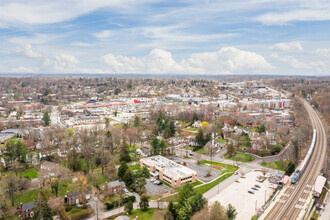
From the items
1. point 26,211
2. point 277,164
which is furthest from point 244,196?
point 26,211

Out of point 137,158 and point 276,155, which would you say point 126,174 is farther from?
point 276,155

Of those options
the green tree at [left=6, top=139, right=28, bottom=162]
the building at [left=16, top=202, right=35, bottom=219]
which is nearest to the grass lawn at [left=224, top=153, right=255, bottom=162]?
the building at [left=16, top=202, right=35, bottom=219]

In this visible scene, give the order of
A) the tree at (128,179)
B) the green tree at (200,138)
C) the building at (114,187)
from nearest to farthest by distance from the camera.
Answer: the building at (114,187)
the tree at (128,179)
the green tree at (200,138)

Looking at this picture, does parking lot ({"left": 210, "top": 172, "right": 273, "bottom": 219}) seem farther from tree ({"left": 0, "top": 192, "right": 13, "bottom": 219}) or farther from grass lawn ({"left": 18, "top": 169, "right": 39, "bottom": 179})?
grass lawn ({"left": 18, "top": 169, "right": 39, "bottom": 179})

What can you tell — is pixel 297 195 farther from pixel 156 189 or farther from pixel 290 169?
pixel 156 189

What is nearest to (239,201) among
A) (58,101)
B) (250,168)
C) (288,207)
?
(288,207)

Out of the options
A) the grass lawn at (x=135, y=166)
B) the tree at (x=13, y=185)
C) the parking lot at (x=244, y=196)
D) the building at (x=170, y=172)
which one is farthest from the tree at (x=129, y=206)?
the tree at (x=13, y=185)

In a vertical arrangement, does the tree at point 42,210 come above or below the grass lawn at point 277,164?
above

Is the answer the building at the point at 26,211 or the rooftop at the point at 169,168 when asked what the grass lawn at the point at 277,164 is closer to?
the rooftop at the point at 169,168
